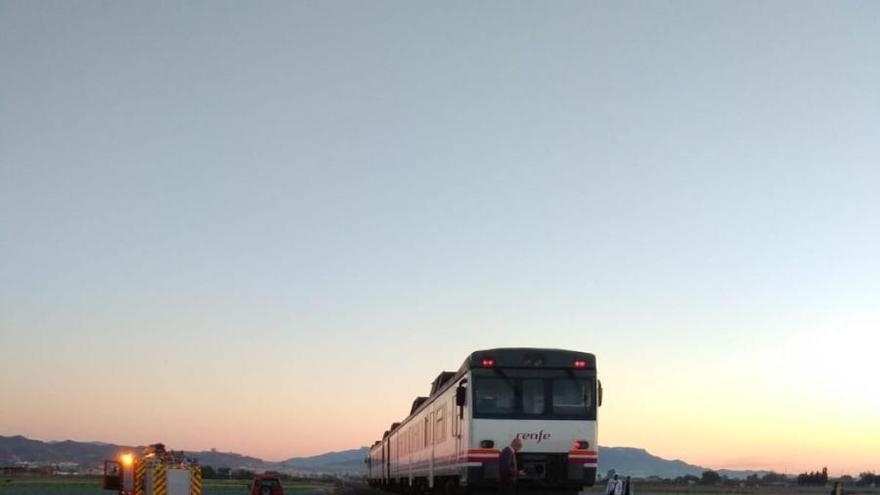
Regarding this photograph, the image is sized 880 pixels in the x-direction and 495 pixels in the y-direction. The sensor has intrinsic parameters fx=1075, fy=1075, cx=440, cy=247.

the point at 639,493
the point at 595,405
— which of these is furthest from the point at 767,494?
the point at 595,405

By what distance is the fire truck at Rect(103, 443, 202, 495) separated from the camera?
901 inches

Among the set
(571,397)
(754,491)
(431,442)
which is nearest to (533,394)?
(571,397)

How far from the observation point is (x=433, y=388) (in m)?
34.0

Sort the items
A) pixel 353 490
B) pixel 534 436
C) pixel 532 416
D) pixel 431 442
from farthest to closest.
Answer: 1. pixel 353 490
2. pixel 431 442
3. pixel 532 416
4. pixel 534 436

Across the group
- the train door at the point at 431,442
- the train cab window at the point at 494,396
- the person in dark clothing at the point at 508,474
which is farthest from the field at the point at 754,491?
the person in dark clothing at the point at 508,474

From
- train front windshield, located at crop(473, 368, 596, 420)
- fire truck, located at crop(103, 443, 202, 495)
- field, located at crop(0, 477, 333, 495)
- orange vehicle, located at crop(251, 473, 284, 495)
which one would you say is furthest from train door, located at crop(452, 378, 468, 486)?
field, located at crop(0, 477, 333, 495)

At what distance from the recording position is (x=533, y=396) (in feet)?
78.8

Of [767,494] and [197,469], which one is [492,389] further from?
[767,494]

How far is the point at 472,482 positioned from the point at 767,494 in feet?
159

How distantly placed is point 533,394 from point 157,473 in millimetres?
8325

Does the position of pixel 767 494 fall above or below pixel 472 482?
below

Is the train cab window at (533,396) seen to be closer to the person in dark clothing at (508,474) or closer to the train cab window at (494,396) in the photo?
the train cab window at (494,396)

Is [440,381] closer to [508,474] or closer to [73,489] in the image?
[508,474]

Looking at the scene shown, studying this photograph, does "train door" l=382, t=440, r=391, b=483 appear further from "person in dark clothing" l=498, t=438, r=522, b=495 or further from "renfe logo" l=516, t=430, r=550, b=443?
"person in dark clothing" l=498, t=438, r=522, b=495
